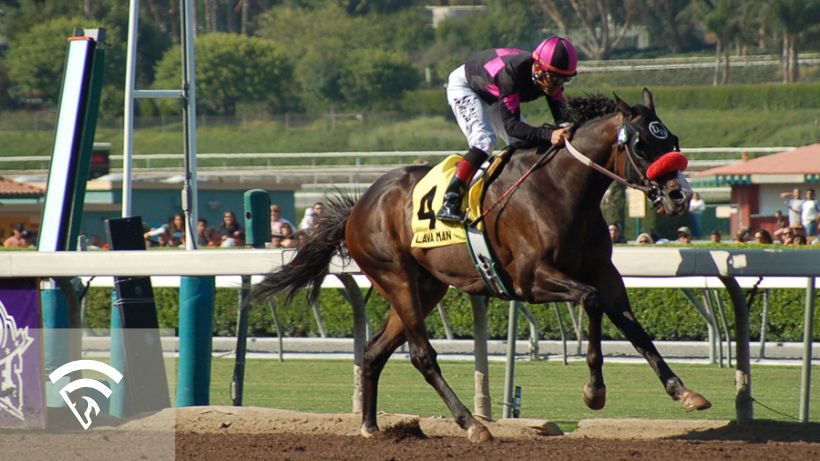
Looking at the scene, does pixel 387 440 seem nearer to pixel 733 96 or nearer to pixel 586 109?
pixel 586 109

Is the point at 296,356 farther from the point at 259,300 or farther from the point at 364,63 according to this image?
the point at 364,63

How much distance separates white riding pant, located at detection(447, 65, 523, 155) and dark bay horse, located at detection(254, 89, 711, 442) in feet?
0.60

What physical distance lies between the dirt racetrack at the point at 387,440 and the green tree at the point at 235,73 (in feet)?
158

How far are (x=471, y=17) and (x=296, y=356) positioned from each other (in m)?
53.4

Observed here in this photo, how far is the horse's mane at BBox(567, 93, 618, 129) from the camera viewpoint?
5832 mm

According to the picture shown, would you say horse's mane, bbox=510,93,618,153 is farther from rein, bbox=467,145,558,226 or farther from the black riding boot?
the black riding boot

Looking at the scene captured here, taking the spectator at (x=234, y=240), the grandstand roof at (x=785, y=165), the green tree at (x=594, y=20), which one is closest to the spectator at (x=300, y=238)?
the spectator at (x=234, y=240)

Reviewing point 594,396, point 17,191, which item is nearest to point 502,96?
point 594,396

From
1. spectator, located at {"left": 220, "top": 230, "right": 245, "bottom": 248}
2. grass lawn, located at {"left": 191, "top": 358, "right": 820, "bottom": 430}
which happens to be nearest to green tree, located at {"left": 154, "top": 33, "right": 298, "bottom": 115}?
spectator, located at {"left": 220, "top": 230, "right": 245, "bottom": 248}

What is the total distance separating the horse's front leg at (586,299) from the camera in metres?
5.32

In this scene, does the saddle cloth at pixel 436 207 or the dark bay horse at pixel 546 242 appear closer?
the dark bay horse at pixel 546 242

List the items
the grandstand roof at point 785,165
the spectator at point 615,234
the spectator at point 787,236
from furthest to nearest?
1. the grandstand roof at point 785,165
2. the spectator at point 787,236
3. the spectator at point 615,234

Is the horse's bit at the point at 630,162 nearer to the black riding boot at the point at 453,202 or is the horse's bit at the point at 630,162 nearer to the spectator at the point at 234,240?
the black riding boot at the point at 453,202

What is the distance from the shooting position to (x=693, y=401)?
505cm
